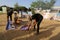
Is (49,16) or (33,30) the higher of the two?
(33,30)

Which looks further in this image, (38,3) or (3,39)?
(38,3)

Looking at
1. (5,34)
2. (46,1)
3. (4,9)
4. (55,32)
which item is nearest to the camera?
(5,34)

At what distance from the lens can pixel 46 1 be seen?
61719 millimetres

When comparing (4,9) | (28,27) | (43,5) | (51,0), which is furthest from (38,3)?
(28,27)

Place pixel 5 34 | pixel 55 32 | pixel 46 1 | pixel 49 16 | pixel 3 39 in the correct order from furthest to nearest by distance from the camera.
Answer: pixel 46 1, pixel 49 16, pixel 55 32, pixel 5 34, pixel 3 39

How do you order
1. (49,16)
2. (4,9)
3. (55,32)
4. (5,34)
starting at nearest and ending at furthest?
(5,34) → (55,32) → (49,16) → (4,9)

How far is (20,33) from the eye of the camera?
1137 centimetres

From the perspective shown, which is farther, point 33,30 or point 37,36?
point 33,30

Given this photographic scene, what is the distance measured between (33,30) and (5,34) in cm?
200

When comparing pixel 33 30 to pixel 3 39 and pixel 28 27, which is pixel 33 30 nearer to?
pixel 28 27

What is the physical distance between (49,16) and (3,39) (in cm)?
1576

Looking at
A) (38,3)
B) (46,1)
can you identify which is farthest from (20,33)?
(46,1)

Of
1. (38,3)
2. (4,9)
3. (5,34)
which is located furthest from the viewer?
(38,3)

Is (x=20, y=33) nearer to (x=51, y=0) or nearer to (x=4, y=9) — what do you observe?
(x=4, y=9)
